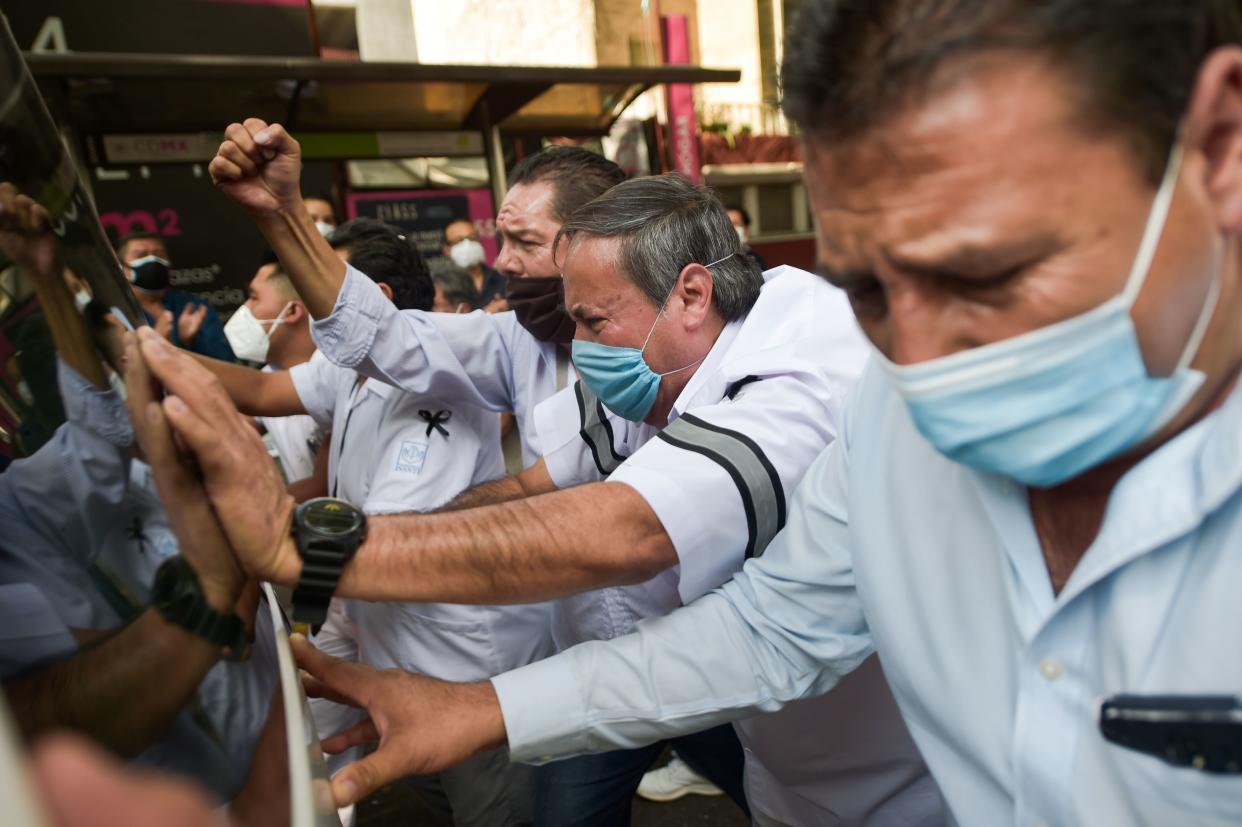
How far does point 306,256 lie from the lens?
2.04 meters

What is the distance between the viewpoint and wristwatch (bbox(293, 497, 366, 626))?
113cm

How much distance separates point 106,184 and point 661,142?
4883 millimetres

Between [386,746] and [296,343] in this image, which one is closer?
[386,746]

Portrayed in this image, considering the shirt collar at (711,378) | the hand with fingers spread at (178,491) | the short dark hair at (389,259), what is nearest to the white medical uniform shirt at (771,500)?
the shirt collar at (711,378)

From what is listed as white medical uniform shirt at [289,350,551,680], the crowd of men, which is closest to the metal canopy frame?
white medical uniform shirt at [289,350,551,680]

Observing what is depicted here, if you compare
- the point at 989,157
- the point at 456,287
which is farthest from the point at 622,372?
the point at 456,287

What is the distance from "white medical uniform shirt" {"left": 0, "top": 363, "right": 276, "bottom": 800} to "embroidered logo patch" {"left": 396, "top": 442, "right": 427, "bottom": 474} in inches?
56.8

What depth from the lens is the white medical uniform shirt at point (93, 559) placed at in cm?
62

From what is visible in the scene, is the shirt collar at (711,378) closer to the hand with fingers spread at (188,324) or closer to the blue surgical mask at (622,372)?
the blue surgical mask at (622,372)

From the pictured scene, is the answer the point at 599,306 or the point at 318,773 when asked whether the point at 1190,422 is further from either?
the point at 599,306

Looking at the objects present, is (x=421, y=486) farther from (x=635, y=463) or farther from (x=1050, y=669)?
(x=1050, y=669)

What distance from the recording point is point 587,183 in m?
2.68

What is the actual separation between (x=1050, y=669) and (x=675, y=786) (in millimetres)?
2503

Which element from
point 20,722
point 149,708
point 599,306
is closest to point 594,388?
point 599,306
